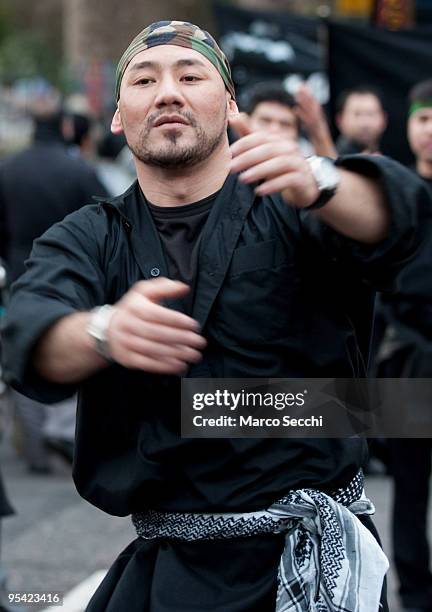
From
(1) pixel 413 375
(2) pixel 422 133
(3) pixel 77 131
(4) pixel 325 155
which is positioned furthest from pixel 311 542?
(3) pixel 77 131

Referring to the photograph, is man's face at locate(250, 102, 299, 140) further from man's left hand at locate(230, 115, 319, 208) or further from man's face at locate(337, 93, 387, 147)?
man's left hand at locate(230, 115, 319, 208)

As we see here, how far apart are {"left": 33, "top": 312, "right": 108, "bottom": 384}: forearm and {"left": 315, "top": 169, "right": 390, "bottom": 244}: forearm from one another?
1.62 ft

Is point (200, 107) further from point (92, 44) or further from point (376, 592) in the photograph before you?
point (92, 44)

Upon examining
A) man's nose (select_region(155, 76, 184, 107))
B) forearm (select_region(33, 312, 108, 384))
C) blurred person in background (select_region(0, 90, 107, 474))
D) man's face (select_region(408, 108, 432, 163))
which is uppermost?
blurred person in background (select_region(0, 90, 107, 474))

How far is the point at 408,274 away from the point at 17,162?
9.74 ft

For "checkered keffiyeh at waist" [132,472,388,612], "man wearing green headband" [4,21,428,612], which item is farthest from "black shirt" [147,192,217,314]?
"checkered keffiyeh at waist" [132,472,388,612]

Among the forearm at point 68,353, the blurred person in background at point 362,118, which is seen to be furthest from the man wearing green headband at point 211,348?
the blurred person in background at point 362,118

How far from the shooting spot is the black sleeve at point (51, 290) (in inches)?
86.7

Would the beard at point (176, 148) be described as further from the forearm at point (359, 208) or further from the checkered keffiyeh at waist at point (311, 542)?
the checkered keffiyeh at waist at point (311, 542)

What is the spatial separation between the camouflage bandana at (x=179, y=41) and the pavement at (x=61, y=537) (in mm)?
2495

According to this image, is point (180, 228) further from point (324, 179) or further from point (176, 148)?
point (324, 179)

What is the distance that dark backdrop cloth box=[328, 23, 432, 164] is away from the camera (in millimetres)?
7453

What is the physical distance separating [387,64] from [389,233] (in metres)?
5.55

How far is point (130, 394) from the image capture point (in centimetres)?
260
